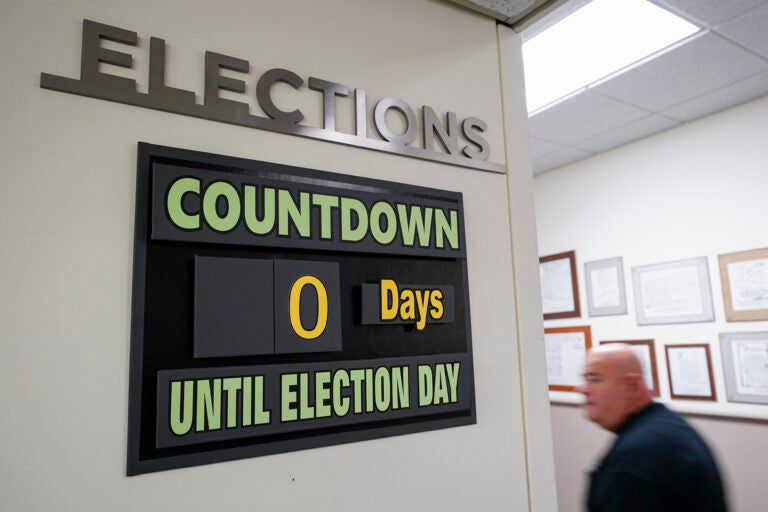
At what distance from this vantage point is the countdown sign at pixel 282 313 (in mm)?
1098

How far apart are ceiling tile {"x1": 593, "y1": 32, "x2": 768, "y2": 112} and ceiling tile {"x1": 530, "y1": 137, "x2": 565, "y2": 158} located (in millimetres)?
627

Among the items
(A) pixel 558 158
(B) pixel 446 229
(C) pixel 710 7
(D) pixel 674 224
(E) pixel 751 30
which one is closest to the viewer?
(B) pixel 446 229

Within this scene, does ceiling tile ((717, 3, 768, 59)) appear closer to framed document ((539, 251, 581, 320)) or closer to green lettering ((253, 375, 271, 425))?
framed document ((539, 251, 581, 320))

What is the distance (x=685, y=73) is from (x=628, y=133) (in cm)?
72

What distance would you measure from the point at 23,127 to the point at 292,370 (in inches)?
29.1

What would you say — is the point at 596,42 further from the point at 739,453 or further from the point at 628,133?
the point at 739,453

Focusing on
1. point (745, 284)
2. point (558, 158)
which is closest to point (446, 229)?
point (745, 284)

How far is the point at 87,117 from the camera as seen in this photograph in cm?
111

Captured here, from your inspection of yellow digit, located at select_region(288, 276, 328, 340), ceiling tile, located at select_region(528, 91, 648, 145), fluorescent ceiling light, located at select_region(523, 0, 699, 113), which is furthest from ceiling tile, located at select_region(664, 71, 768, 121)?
yellow digit, located at select_region(288, 276, 328, 340)

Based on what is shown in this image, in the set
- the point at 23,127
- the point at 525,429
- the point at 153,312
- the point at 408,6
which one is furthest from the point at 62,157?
the point at 525,429

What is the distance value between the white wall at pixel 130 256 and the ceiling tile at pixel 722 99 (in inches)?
71.7

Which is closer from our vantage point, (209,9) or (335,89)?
(209,9)

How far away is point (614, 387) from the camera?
1.37 m

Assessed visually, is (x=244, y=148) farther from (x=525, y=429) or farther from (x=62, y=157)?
(x=525, y=429)
